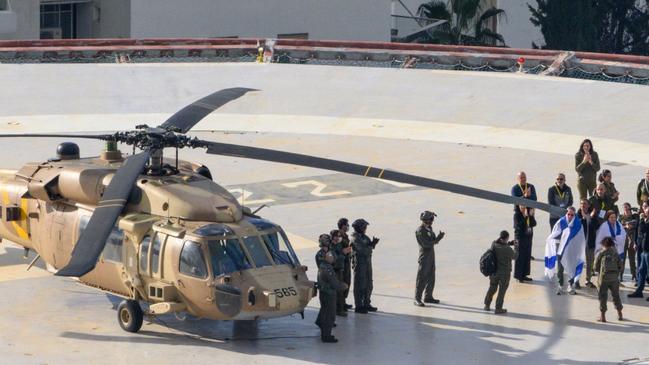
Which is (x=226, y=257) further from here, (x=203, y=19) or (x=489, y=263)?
(x=203, y=19)

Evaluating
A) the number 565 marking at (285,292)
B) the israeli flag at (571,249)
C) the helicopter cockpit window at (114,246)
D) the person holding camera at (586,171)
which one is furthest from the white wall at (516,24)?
the number 565 marking at (285,292)

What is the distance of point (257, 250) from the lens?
1856 centimetres

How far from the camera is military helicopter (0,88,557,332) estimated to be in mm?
18031

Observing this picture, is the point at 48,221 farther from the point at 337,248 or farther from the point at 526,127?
the point at 526,127

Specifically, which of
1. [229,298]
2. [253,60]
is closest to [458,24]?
[253,60]

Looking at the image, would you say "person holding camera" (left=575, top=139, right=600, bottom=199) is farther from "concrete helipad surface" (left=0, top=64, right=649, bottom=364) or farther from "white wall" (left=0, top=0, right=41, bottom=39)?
"white wall" (left=0, top=0, right=41, bottom=39)

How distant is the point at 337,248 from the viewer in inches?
774

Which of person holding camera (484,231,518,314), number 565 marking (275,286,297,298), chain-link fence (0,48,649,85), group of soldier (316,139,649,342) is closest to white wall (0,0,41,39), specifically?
chain-link fence (0,48,649,85)

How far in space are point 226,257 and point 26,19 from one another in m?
39.1

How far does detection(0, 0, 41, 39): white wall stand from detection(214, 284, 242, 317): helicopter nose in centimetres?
3885

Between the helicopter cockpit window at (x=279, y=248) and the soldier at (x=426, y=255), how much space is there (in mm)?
2359

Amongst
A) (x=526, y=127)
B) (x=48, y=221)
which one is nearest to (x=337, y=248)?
(x=48, y=221)

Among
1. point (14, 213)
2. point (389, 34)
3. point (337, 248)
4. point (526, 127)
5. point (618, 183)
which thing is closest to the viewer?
point (337, 248)

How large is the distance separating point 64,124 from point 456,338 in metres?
18.1
